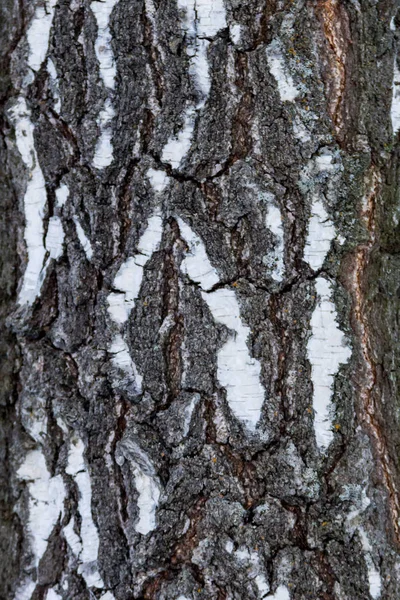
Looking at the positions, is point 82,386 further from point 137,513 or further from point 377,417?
point 377,417

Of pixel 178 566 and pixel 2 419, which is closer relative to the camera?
pixel 178 566

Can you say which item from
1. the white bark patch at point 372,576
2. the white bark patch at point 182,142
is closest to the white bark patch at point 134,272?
the white bark patch at point 182,142

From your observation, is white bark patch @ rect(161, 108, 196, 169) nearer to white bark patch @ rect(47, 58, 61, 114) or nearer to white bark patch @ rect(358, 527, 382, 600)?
white bark patch @ rect(47, 58, 61, 114)

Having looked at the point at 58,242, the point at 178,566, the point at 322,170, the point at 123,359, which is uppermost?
the point at 322,170

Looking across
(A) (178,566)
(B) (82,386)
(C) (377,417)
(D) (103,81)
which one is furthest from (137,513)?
(D) (103,81)

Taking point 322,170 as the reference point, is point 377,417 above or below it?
below

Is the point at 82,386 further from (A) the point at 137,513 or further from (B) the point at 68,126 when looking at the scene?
(B) the point at 68,126

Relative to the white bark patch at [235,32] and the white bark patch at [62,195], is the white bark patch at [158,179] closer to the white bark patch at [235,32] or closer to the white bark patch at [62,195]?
the white bark patch at [62,195]
